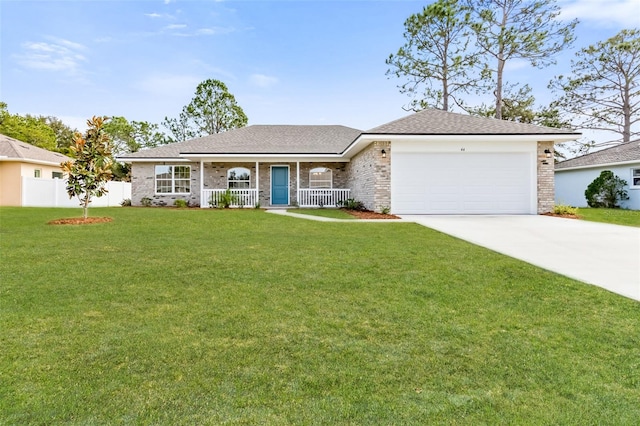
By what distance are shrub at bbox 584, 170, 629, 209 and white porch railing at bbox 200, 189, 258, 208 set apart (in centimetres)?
1762

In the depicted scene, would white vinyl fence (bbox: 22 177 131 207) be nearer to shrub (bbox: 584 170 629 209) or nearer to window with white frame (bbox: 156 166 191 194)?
window with white frame (bbox: 156 166 191 194)

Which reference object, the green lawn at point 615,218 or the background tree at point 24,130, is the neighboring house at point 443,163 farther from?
the background tree at point 24,130

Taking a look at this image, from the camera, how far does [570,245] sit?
22.4 feet

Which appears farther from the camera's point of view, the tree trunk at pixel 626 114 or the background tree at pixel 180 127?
the background tree at pixel 180 127

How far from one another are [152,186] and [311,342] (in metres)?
18.4

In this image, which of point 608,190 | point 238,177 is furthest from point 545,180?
point 238,177

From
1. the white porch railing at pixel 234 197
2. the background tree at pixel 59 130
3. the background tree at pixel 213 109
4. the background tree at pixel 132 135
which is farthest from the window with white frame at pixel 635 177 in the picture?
the background tree at pixel 59 130

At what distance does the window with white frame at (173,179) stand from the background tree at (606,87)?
2695cm

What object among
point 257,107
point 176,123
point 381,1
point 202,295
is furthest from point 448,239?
point 176,123

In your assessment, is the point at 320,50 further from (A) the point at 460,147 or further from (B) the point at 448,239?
(B) the point at 448,239

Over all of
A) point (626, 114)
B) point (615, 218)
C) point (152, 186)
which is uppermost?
point (626, 114)

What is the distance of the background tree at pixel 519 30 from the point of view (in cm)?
2127

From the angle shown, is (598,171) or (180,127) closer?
(598,171)

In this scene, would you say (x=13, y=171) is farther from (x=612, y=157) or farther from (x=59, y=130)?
(x=612, y=157)
